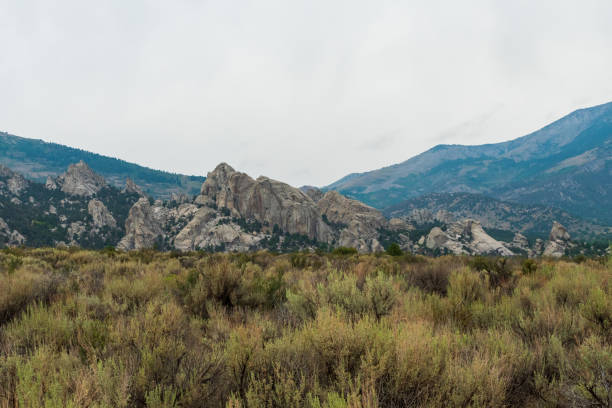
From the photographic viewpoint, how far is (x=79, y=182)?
161 metres

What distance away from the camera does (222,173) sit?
144000mm

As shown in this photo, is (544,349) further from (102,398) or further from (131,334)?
(131,334)

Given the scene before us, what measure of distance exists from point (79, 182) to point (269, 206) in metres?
121

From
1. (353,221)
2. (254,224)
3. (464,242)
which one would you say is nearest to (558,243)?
(464,242)

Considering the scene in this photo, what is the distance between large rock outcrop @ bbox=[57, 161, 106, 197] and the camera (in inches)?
6166

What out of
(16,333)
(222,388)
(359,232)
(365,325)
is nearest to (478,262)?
(365,325)

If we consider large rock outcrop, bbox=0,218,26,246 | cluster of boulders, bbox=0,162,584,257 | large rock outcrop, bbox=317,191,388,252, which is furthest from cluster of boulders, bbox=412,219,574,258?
large rock outcrop, bbox=0,218,26,246

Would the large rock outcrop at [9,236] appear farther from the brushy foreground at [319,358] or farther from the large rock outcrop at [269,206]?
the brushy foreground at [319,358]

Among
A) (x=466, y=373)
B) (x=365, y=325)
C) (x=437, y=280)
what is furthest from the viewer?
(x=437, y=280)

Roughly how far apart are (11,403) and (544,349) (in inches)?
220

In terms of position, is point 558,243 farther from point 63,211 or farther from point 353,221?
point 63,211

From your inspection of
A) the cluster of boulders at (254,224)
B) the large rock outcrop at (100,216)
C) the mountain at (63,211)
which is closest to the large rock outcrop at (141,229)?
the cluster of boulders at (254,224)

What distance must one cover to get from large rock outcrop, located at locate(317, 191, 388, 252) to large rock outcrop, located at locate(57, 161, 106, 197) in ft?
443

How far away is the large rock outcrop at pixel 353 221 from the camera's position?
117m
